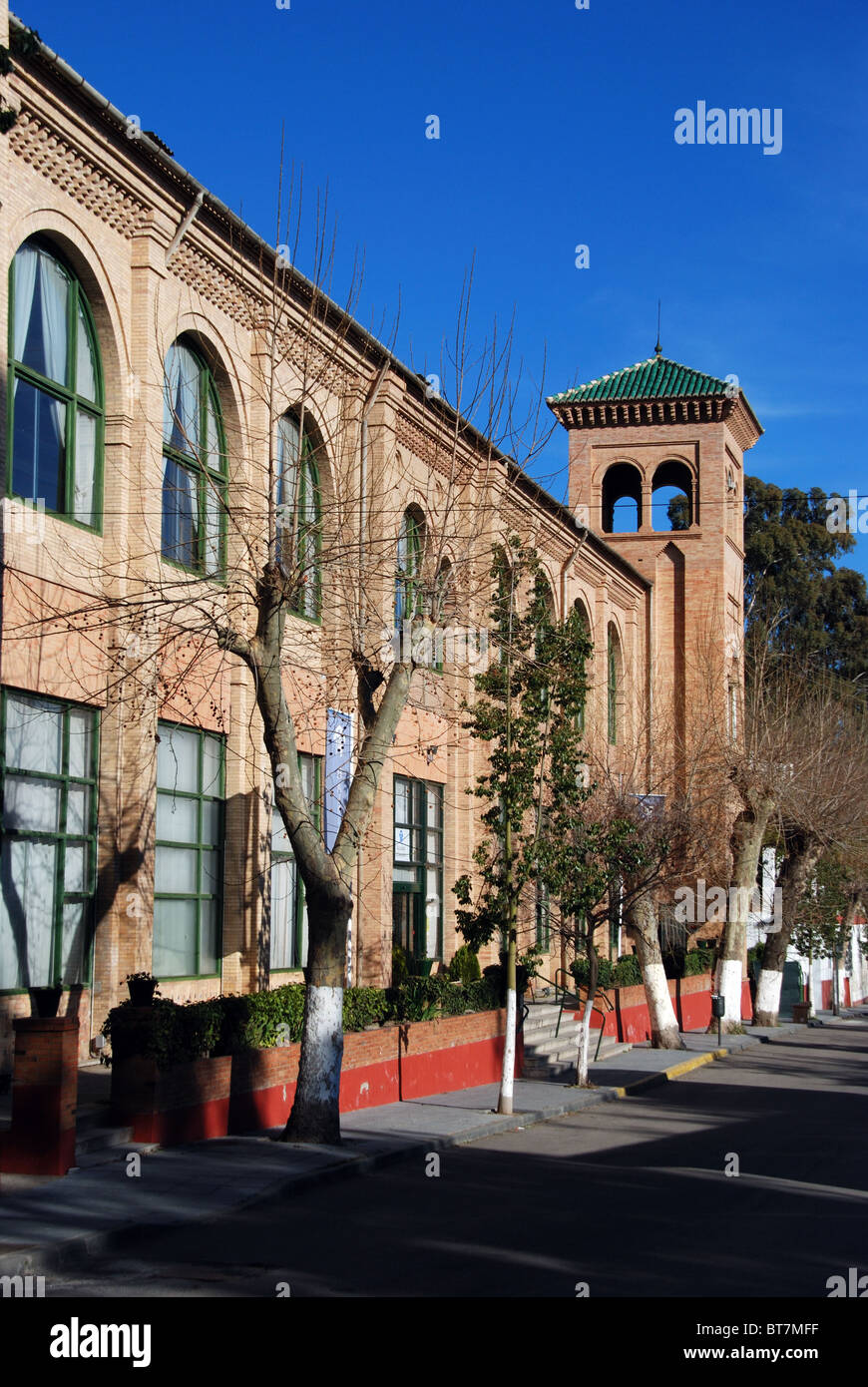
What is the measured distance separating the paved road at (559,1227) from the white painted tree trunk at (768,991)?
68.2ft

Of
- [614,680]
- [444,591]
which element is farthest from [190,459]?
[614,680]

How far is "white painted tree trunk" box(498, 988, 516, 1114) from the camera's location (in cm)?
1888

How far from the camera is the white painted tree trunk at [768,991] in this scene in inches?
1534

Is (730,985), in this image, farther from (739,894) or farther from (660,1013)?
(660,1013)

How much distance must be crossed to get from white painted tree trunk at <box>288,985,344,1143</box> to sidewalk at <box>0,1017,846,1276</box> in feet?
0.96

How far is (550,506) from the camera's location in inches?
1374

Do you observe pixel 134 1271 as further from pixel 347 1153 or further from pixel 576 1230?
pixel 347 1153

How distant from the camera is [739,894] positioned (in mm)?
34906

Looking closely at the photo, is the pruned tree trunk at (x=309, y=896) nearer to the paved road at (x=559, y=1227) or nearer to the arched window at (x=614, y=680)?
the paved road at (x=559, y=1227)

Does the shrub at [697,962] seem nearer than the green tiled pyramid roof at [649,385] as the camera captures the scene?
Yes

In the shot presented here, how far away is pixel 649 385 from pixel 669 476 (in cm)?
296

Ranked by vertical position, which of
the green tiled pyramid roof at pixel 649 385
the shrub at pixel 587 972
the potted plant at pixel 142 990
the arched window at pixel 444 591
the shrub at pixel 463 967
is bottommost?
the shrub at pixel 587 972

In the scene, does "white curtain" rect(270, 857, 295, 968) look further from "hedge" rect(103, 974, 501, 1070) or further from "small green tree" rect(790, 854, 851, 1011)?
"small green tree" rect(790, 854, 851, 1011)

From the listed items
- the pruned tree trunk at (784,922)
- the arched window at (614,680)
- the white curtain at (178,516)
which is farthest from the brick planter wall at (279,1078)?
the pruned tree trunk at (784,922)
